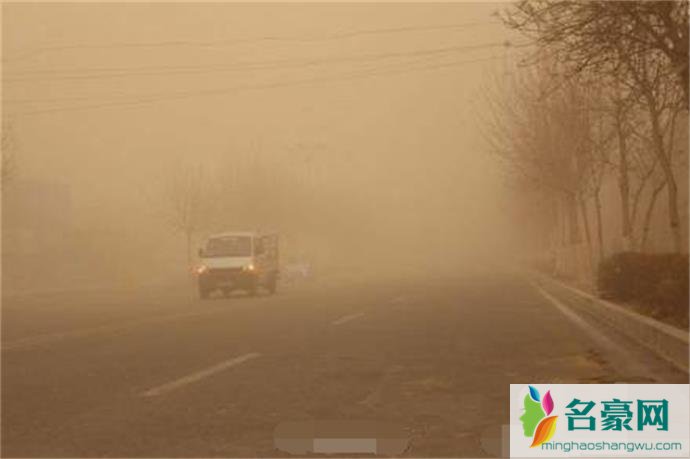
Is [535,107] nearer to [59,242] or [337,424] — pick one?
[337,424]

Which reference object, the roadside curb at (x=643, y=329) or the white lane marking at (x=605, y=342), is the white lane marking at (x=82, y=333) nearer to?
the white lane marking at (x=605, y=342)

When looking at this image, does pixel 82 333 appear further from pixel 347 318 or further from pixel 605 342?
pixel 605 342

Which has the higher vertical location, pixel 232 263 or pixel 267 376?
pixel 232 263

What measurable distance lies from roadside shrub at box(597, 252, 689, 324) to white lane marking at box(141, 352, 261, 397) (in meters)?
6.16

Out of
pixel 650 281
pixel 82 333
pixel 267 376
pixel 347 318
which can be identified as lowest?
pixel 347 318

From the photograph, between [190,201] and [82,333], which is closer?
[82,333]

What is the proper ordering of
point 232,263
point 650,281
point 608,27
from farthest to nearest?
point 232,263 → point 650,281 → point 608,27

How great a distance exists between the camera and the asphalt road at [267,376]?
6844 millimetres

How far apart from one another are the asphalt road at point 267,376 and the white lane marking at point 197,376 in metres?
0.02

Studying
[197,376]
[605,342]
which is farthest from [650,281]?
[197,376]

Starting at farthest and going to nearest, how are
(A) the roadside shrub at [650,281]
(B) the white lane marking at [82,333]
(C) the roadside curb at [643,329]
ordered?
(B) the white lane marking at [82,333]
(A) the roadside shrub at [650,281]
(C) the roadside curb at [643,329]

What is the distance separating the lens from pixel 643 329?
1343cm

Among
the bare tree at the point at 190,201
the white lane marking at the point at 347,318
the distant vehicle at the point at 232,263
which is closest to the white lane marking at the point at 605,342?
the white lane marking at the point at 347,318

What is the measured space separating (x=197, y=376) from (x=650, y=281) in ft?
30.8
